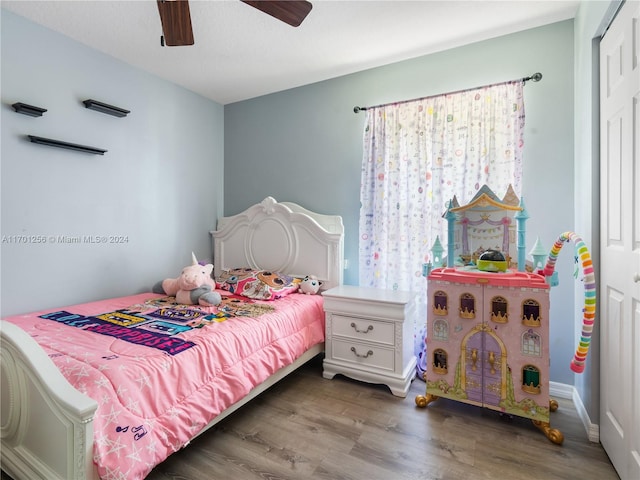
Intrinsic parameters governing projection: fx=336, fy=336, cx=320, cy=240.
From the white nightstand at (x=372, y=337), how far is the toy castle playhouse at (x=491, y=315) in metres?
0.23

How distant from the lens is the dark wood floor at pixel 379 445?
1.62 meters

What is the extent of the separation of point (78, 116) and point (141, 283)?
1.46m

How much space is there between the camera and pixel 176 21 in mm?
1652

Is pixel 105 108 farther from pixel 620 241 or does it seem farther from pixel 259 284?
pixel 620 241

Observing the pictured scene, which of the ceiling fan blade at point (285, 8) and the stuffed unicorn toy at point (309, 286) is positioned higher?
the ceiling fan blade at point (285, 8)

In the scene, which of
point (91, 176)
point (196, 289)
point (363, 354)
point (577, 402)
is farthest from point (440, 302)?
point (91, 176)

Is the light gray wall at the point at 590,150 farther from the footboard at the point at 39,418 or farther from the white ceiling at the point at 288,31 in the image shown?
the footboard at the point at 39,418

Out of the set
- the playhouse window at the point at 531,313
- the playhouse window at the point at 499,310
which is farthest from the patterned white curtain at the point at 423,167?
the playhouse window at the point at 531,313

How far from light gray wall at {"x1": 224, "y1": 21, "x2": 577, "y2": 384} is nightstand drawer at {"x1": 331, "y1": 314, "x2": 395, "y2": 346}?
0.62m

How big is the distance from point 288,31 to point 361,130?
1.01m

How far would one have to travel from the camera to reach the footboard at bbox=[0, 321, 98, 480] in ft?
3.97

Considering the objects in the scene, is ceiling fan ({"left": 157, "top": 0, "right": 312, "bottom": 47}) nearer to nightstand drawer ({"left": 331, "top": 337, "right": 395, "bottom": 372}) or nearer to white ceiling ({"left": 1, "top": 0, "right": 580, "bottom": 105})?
white ceiling ({"left": 1, "top": 0, "right": 580, "bottom": 105})

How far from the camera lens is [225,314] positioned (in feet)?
7.56

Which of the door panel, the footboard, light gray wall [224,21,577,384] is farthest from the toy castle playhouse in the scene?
the footboard
